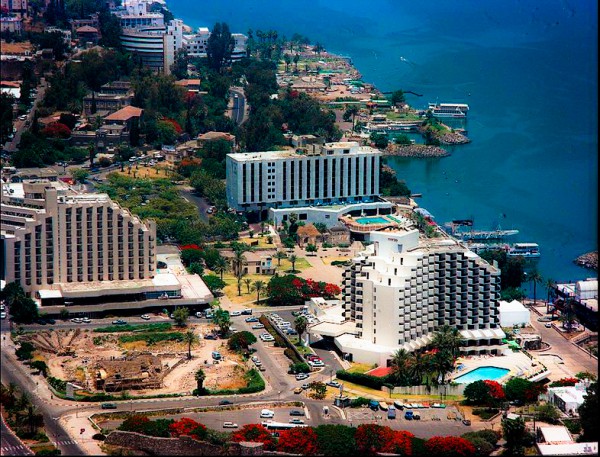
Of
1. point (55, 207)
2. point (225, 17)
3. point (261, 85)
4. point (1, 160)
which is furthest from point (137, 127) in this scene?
point (225, 17)

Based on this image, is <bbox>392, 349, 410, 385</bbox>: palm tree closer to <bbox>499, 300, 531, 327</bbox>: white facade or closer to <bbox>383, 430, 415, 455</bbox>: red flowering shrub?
<bbox>383, 430, 415, 455</bbox>: red flowering shrub

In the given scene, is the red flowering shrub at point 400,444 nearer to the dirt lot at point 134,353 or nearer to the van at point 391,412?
the van at point 391,412

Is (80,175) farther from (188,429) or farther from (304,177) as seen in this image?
(188,429)

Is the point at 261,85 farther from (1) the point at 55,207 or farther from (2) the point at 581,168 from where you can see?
(1) the point at 55,207

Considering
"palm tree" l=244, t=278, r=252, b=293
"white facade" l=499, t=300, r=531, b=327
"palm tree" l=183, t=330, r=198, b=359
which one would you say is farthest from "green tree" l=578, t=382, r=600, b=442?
"palm tree" l=244, t=278, r=252, b=293

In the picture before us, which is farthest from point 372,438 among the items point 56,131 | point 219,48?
point 219,48

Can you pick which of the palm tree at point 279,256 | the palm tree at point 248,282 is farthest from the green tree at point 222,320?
the palm tree at point 279,256
